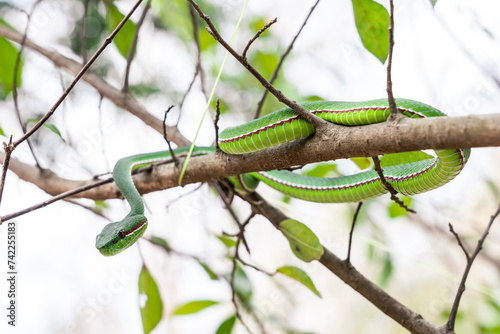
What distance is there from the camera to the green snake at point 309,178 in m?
1.25

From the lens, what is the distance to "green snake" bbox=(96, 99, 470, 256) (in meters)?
1.25

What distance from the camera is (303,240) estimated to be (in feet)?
5.78

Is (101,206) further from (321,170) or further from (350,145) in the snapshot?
(350,145)

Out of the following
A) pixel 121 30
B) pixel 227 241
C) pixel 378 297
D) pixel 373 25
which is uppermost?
pixel 121 30

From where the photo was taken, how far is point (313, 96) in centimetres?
228

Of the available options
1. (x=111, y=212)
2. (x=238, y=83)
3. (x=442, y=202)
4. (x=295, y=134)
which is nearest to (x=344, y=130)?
(x=295, y=134)

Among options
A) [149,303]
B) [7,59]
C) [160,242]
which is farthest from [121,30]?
[149,303]

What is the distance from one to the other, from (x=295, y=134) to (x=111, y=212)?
6.57 feet

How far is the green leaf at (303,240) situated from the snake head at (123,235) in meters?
0.65

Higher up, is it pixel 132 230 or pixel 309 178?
pixel 132 230

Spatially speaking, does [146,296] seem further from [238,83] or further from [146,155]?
[238,83]

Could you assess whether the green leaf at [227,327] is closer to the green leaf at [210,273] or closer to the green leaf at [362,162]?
the green leaf at [210,273]

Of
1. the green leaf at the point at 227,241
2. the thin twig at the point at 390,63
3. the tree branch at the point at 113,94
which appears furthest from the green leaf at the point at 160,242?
the thin twig at the point at 390,63

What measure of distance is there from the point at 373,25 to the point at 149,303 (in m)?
1.66
